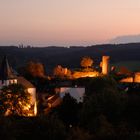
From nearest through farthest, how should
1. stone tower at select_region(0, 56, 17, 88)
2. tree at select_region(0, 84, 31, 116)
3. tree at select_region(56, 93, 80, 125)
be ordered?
tree at select_region(56, 93, 80, 125)
tree at select_region(0, 84, 31, 116)
stone tower at select_region(0, 56, 17, 88)

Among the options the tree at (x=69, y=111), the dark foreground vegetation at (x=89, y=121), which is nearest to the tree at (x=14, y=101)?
the dark foreground vegetation at (x=89, y=121)

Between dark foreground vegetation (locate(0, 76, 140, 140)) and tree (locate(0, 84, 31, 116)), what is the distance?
2.77 meters

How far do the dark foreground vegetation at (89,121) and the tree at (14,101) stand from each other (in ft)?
9.07

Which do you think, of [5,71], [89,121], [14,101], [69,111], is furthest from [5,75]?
[89,121]

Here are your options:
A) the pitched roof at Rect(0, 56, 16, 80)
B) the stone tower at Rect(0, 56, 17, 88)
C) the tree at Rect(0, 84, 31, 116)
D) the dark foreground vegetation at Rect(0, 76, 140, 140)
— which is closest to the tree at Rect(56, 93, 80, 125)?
the dark foreground vegetation at Rect(0, 76, 140, 140)

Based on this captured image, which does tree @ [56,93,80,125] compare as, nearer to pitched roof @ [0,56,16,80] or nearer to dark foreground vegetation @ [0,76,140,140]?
dark foreground vegetation @ [0,76,140,140]

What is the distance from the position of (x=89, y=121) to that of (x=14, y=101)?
10015mm

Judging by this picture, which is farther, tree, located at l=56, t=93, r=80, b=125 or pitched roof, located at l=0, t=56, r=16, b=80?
pitched roof, located at l=0, t=56, r=16, b=80

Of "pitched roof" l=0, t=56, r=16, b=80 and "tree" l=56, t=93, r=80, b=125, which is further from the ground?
"pitched roof" l=0, t=56, r=16, b=80

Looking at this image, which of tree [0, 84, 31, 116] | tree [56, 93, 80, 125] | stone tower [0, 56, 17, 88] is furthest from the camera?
stone tower [0, 56, 17, 88]

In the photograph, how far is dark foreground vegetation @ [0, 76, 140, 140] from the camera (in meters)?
37.6

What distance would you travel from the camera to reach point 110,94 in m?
53.2

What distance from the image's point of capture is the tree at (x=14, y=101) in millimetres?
54344

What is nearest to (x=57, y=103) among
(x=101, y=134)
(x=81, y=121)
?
(x=81, y=121)
